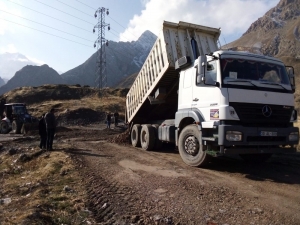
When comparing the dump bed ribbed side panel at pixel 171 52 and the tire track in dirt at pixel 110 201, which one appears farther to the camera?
the dump bed ribbed side panel at pixel 171 52

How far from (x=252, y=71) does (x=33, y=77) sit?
109m

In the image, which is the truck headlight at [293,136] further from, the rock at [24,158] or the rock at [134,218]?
the rock at [24,158]

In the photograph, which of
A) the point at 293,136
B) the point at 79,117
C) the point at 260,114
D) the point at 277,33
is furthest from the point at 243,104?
the point at 277,33

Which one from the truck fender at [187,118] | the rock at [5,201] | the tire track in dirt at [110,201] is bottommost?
the rock at [5,201]

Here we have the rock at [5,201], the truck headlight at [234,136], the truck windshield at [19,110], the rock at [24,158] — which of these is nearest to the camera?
the rock at [5,201]

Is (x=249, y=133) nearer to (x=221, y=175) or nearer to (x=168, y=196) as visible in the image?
(x=221, y=175)

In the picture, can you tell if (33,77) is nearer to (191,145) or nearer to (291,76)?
(191,145)

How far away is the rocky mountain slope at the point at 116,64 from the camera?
115 meters

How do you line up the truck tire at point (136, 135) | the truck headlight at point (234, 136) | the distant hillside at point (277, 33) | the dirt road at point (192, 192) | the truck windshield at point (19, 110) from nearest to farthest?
the dirt road at point (192, 192) < the truck headlight at point (234, 136) < the truck tire at point (136, 135) < the truck windshield at point (19, 110) < the distant hillside at point (277, 33)

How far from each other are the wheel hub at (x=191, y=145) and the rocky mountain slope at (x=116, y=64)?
283 feet

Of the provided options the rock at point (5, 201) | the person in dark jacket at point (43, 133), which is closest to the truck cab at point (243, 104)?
the rock at point (5, 201)

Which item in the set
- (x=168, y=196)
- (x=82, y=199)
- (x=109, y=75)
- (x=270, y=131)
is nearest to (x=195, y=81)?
(x=270, y=131)

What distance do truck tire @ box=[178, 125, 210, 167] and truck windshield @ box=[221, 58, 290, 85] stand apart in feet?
4.98

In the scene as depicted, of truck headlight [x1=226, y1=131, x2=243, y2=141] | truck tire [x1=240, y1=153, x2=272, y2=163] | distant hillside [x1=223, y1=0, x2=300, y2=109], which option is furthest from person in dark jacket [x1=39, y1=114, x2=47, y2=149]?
distant hillside [x1=223, y1=0, x2=300, y2=109]
